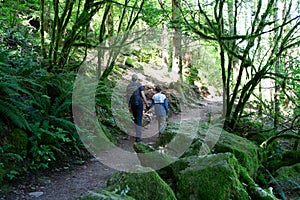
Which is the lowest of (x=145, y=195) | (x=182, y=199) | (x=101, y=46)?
(x=182, y=199)

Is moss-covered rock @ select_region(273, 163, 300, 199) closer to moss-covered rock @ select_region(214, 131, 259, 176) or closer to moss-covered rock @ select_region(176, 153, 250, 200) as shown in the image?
moss-covered rock @ select_region(214, 131, 259, 176)

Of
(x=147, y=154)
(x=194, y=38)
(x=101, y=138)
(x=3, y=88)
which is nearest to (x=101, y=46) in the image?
(x=194, y=38)

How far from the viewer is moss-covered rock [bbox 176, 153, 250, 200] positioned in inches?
150

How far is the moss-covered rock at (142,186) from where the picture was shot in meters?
3.25

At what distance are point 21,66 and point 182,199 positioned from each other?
5.26 m

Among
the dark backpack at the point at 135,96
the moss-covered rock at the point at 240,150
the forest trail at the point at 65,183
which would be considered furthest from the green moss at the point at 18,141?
the moss-covered rock at the point at 240,150

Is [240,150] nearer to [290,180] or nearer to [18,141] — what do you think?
[290,180]

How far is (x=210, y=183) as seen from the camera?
3.85 metres

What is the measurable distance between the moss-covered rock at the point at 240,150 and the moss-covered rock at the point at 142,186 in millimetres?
3156

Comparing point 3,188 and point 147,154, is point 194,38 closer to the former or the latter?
point 147,154

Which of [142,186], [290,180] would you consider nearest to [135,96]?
[290,180]

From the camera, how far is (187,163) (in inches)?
174

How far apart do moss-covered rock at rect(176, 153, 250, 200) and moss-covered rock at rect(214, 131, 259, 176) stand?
2.21 meters

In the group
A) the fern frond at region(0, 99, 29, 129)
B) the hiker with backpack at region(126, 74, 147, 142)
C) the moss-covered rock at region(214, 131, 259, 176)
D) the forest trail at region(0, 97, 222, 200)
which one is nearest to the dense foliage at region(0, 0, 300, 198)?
the fern frond at region(0, 99, 29, 129)
